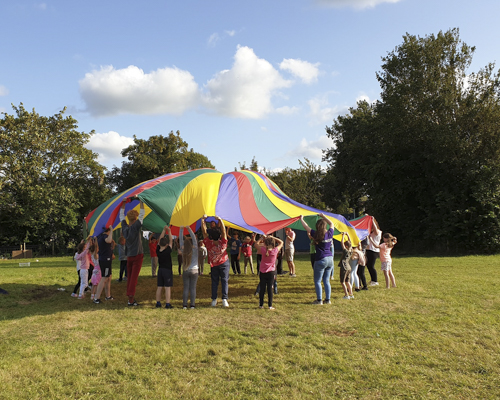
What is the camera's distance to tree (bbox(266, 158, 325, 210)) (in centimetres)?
Result: 2450

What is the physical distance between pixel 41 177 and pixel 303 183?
58.0ft

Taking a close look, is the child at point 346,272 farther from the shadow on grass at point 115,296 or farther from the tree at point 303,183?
the tree at point 303,183

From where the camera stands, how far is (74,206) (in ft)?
84.9

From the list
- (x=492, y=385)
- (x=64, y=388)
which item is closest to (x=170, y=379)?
(x=64, y=388)

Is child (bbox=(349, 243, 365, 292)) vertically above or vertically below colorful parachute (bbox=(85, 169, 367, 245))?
below

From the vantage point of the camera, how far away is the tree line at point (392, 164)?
59.3 ft

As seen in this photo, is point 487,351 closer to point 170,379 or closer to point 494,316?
point 494,316

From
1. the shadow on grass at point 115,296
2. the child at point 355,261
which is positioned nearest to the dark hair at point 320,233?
the shadow on grass at point 115,296

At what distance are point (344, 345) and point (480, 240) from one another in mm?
16302

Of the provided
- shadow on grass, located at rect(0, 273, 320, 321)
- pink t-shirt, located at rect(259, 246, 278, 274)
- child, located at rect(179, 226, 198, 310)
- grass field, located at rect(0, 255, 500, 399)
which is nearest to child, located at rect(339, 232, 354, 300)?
grass field, located at rect(0, 255, 500, 399)

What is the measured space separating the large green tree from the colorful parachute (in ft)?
39.6

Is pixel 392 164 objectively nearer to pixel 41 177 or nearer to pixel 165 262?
pixel 165 262

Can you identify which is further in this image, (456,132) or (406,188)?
(406,188)

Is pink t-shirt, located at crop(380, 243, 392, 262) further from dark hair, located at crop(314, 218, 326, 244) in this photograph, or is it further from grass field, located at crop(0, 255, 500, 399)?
dark hair, located at crop(314, 218, 326, 244)
